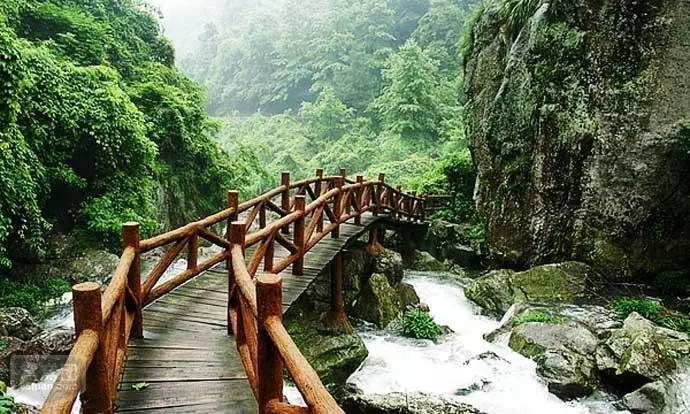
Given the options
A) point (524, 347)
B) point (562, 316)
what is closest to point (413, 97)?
point (562, 316)

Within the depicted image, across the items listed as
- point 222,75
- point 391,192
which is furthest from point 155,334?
point 222,75

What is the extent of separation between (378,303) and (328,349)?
2.35 meters

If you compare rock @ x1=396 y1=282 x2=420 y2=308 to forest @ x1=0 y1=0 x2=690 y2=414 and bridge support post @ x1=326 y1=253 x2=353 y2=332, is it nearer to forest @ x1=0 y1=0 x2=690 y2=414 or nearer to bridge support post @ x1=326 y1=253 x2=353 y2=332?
forest @ x1=0 y1=0 x2=690 y2=414

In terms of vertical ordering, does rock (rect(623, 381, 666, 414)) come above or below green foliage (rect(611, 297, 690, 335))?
below

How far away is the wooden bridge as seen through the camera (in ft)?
7.97

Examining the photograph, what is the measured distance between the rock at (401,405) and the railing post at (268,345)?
3.12m

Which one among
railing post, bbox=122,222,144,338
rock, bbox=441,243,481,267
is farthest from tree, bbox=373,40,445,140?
railing post, bbox=122,222,144,338

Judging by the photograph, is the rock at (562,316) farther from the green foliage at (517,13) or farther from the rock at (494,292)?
the green foliage at (517,13)

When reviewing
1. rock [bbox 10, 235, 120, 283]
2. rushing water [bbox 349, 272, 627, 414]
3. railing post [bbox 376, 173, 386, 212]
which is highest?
railing post [bbox 376, 173, 386, 212]

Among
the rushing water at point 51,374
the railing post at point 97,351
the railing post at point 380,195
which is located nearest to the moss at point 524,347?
the railing post at point 380,195

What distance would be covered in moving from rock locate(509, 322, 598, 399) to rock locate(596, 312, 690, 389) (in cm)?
22

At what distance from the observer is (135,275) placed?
4137mm

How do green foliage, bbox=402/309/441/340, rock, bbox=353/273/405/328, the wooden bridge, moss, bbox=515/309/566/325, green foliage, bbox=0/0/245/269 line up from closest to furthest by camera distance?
the wooden bridge
green foliage, bbox=0/0/245/269
moss, bbox=515/309/566/325
green foliage, bbox=402/309/441/340
rock, bbox=353/273/405/328

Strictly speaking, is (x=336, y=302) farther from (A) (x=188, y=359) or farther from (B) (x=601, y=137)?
(B) (x=601, y=137)
